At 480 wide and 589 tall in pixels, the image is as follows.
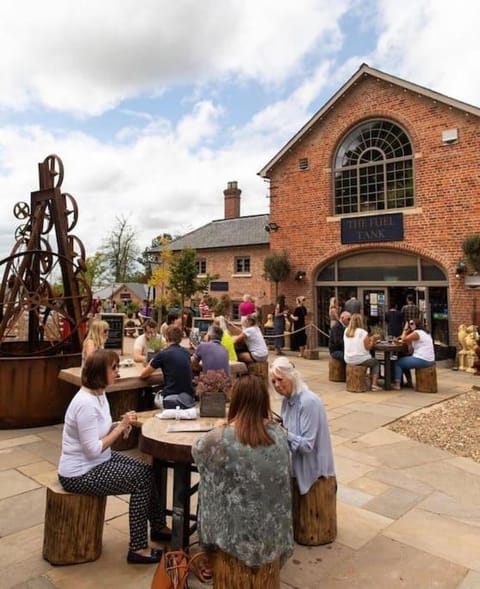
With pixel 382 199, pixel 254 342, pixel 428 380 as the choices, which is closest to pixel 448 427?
pixel 428 380

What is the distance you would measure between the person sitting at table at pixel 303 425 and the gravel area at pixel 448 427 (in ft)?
9.09

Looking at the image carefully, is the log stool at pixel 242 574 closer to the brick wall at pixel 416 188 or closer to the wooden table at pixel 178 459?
the wooden table at pixel 178 459

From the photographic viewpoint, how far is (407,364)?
8203 millimetres

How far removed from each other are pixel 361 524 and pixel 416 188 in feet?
36.8

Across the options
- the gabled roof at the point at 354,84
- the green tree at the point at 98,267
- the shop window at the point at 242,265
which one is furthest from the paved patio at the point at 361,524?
the green tree at the point at 98,267

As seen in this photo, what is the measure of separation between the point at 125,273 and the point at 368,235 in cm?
3488

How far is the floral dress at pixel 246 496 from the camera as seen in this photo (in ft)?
6.95

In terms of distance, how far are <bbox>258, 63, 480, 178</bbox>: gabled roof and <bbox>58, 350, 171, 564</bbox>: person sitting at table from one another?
12.4 m

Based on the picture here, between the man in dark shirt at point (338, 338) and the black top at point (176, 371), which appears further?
the man in dark shirt at point (338, 338)

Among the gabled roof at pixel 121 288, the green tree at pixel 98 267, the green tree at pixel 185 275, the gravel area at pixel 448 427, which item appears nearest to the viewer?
the gravel area at pixel 448 427

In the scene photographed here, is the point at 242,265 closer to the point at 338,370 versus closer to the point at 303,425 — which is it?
the point at 338,370

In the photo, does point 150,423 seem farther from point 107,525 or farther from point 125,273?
point 125,273

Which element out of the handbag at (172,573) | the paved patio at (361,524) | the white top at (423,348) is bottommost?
the paved patio at (361,524)

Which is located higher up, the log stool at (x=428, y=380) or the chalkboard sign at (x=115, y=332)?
the chalkboard sign at (x=115, y=332)
